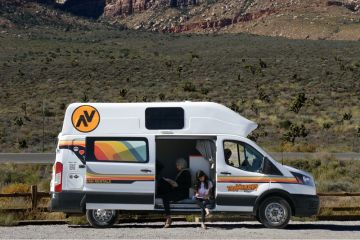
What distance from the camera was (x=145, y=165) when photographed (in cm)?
1395

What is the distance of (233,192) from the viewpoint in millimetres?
13992

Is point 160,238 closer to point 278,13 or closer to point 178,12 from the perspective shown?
point 278,13

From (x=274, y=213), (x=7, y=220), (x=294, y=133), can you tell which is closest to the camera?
(x=274, y=213)

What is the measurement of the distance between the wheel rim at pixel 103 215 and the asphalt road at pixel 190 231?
26cm

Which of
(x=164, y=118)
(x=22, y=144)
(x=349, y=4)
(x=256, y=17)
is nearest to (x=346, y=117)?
(x=22, y=144)

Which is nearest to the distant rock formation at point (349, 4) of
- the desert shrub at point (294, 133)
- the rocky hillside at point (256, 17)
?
the rocky hillside at point (256, 17)

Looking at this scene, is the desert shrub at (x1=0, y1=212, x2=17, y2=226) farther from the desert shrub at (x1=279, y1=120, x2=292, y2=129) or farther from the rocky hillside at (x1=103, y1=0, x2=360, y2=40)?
the rocky hillside at (x1=103, y1=0, x2=360, y2=40)

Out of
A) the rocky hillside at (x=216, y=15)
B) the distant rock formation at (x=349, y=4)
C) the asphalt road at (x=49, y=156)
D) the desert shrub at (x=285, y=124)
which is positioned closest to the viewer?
the asphalt road at (x=49, y=156)

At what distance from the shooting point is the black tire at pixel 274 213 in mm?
13984

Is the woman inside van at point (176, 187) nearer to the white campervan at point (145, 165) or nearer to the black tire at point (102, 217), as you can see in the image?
the white campervan at point (145, 165)

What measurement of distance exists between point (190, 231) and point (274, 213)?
75.7 inches

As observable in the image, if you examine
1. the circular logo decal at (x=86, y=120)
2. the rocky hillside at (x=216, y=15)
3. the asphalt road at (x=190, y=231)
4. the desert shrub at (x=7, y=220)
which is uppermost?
the rocky hillside at (x=216, y=15)

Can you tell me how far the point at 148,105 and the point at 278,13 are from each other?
14043cm

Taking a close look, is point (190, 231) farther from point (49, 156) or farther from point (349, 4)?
point (349, 4)
